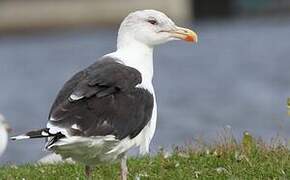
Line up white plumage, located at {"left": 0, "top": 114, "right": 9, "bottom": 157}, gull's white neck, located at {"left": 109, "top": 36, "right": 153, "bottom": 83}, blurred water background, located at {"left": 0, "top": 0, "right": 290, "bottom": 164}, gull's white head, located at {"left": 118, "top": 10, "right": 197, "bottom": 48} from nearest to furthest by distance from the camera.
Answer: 1. gull's white neck, located at {"left": 109, "top": 36, "right": 153, "bottom": 83}
2. gull's white head, located at {"left": 118, "top": 10, "right": 197, "bottom": 48}
3. white plumage, located at {"left": 0, "top": 114, "right": 9, "bottom": 157}
4. blurred water background, located at {"left": 0, "top": 0, "right": 290, "bottom": 164}

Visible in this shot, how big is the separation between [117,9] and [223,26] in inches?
327

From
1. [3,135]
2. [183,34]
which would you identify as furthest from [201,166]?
[3,135]

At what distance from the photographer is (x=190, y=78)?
4616cm

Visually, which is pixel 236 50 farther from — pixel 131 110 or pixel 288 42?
pixel 131 110

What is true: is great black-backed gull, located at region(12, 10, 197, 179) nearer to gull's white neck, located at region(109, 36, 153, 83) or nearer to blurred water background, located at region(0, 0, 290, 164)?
gull's white neck, located at region(109, 36, 153, 83)

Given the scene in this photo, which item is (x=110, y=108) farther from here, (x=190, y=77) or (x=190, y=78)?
(x=190, y=77)

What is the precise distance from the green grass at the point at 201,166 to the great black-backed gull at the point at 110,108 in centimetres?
Result: 76

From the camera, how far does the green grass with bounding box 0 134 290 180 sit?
9.85 meters

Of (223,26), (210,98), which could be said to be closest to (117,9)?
(223,26)

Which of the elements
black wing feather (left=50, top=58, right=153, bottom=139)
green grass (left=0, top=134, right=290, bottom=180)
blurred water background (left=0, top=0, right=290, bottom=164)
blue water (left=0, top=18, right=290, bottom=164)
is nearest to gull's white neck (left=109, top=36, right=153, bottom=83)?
black wing feather (left=50, top=58, right=153, bottom=139)

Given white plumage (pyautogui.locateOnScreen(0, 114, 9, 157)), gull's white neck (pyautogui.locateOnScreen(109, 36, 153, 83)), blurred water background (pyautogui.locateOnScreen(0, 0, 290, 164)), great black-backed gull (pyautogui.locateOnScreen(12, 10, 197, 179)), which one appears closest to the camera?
great black-backed gull (pyautogui.locateOnScreen(12, 10, 197, 179))

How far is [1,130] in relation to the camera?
13227 millimetres

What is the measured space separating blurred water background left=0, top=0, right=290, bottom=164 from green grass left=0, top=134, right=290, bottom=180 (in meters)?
3.34

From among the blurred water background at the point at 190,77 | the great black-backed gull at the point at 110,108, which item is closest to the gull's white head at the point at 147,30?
the great black-backed gull at the point at 110,108
